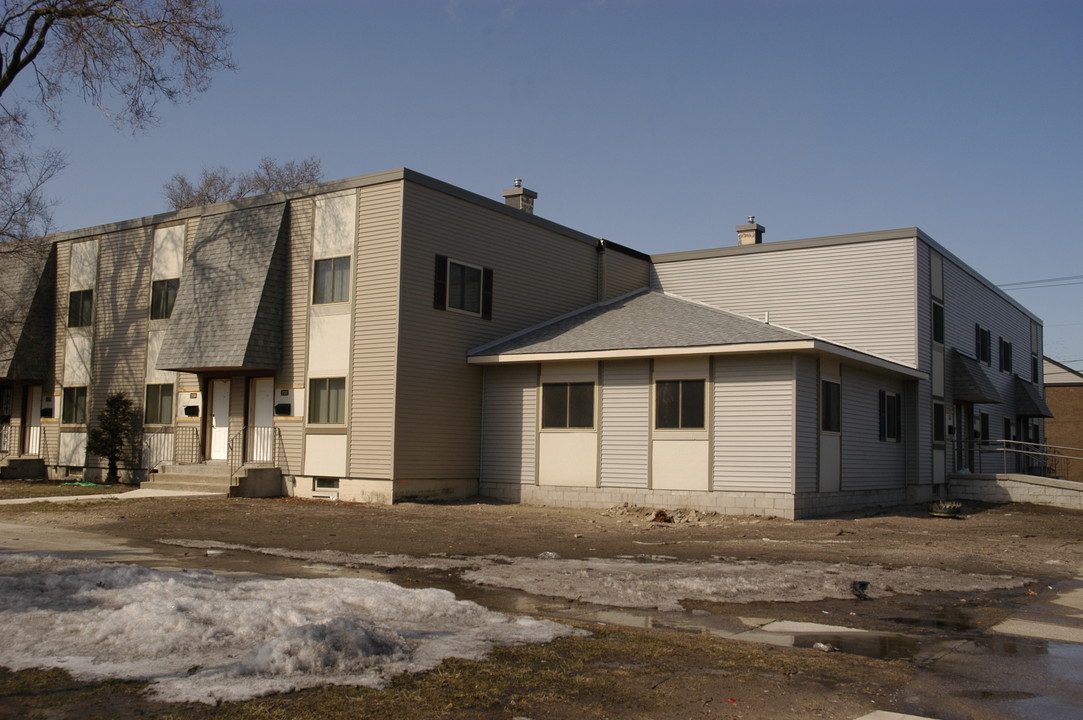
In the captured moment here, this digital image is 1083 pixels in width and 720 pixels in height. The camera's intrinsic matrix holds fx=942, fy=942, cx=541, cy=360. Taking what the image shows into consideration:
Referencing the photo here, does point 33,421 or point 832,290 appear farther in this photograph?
point 33,421

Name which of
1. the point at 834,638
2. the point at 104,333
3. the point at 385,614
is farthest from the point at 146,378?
the point at 834,638

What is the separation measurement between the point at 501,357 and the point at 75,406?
13987 mm

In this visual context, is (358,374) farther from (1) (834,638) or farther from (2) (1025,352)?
(2) (1025,352)

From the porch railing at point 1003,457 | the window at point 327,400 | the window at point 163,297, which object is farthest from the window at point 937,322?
the window at point 163,297

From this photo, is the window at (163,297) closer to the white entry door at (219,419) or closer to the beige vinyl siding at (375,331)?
the white entry door at (219,419)

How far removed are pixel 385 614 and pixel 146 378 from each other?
66.3 feet

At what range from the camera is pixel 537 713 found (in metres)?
5.33

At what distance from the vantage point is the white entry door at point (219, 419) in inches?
919

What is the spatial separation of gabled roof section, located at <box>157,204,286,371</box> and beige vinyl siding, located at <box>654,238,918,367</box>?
39.4 feet

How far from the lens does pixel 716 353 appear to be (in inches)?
751

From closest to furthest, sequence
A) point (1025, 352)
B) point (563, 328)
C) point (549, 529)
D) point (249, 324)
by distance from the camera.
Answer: point (549, 529), point (249, 324), point (563, 328), point (1025, 352)

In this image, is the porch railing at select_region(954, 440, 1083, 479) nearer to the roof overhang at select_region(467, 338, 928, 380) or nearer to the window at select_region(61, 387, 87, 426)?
the roof overhang at select_region(467, 338, 928, 380)

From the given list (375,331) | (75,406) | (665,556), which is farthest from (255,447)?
(665,556)

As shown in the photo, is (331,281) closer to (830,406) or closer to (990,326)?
(830,406)
